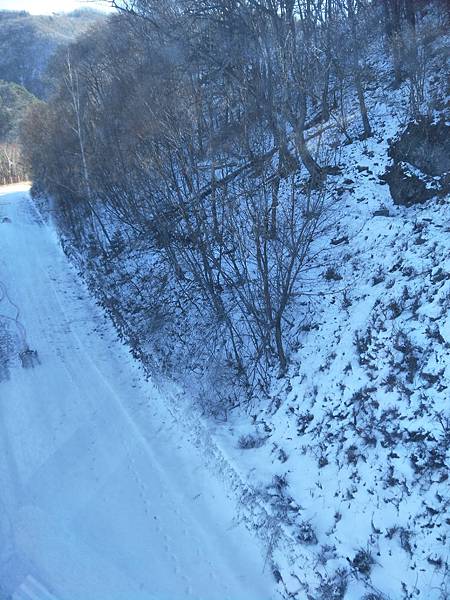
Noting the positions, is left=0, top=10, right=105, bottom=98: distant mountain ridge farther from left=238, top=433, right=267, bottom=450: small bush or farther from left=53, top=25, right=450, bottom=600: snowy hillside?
left=238, top=433, right=267, bottom=450: small bush

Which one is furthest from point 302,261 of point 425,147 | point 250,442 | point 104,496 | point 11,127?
point 11,127

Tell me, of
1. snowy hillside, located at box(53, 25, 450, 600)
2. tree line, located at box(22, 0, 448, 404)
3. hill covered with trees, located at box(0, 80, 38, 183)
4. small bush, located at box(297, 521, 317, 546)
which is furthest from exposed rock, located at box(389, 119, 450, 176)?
hill covered with trees, located at box(0, 80, 38, 183)

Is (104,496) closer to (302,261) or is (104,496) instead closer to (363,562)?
(363,562)

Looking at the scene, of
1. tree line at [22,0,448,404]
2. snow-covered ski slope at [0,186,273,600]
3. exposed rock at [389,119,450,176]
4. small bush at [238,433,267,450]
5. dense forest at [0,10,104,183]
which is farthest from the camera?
dense forest at [0,10,104,183]

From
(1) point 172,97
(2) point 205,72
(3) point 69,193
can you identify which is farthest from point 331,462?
(3) point 69,193

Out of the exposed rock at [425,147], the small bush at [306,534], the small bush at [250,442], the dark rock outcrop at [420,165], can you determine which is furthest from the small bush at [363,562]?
the exposed rock at [425,147]

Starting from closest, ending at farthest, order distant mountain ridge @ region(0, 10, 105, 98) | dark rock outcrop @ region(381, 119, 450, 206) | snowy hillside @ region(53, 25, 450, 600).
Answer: snowy hillside @ region(53, 25, 450, 600) → dark rock outcrop @ region(381, 119, 450, 206) → distant mountain ridge @ region(0, 10, 105, 98)
